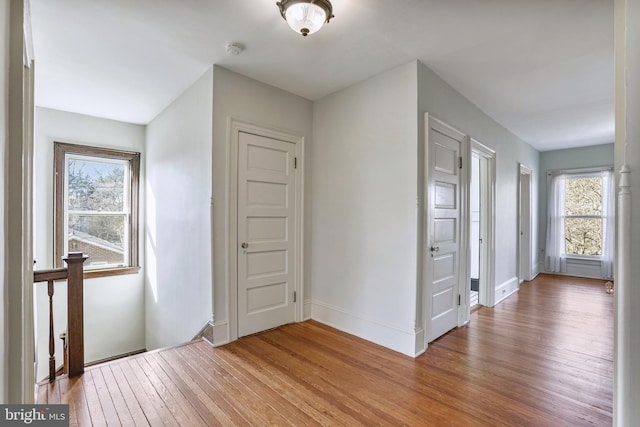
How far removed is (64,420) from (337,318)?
2.26 meters

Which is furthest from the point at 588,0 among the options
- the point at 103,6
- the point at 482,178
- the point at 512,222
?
the point at 512,222

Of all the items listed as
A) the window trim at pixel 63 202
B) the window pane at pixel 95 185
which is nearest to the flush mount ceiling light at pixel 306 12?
the window trim at pixel 63 202

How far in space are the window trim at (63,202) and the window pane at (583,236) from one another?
8.03m

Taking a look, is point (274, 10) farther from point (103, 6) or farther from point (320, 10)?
point (103, 6)

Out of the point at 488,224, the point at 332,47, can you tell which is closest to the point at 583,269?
the point at 488,224

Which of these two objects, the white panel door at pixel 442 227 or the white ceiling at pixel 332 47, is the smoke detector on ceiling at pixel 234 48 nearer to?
the white ceiling at pixel 332 47

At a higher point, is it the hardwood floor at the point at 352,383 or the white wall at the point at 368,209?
the white wall at the point at 368,209

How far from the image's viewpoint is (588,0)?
187 centimetres

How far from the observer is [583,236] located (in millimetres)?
6000

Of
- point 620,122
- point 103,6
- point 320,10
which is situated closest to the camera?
point 620,122

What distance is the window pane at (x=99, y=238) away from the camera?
4051 millimetres

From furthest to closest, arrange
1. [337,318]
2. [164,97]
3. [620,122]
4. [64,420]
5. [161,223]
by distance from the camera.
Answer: [161,223] → [164,97] → [337,318] → [64,420] → [620,122]

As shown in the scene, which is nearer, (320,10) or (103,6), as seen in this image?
(320,10)

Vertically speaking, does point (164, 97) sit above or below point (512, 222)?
above
